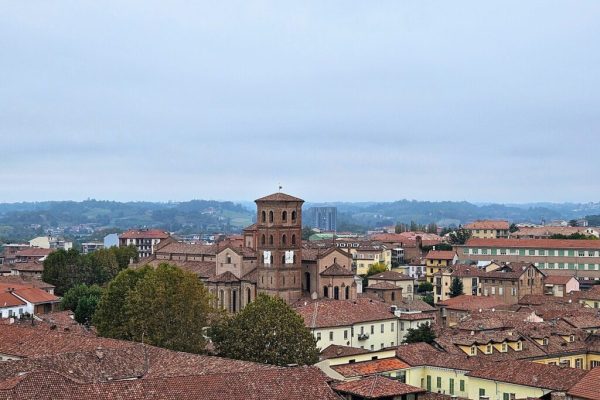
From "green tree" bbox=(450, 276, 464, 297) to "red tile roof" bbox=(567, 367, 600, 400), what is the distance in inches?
2290

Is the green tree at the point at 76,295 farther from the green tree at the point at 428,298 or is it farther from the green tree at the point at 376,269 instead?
the green tree at the point at 376,269

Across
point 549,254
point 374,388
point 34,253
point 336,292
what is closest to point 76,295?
point 336,292

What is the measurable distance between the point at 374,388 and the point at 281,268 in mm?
42971

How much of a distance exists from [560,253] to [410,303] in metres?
37.3

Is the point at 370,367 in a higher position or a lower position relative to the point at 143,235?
lower

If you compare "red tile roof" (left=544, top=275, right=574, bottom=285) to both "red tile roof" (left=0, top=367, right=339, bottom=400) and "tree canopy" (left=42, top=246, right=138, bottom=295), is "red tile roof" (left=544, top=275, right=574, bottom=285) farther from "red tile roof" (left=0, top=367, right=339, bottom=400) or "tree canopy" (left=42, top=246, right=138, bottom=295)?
"red tile roof" (left=0, top=367, right=339, bottom=400)

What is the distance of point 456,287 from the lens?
98.1 metres

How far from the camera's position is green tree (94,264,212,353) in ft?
178

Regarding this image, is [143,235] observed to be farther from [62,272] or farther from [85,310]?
[85,310]

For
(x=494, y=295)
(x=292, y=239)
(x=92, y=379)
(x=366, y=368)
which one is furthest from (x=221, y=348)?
(x=494, y=295)

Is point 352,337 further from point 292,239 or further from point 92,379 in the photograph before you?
point 92,379

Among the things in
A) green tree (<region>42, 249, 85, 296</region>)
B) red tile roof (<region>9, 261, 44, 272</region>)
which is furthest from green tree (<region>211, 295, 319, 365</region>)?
red tile roof (<region>9, 261, 44, 272</region>)

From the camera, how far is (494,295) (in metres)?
92.6

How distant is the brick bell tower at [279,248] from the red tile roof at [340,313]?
1017 cm
